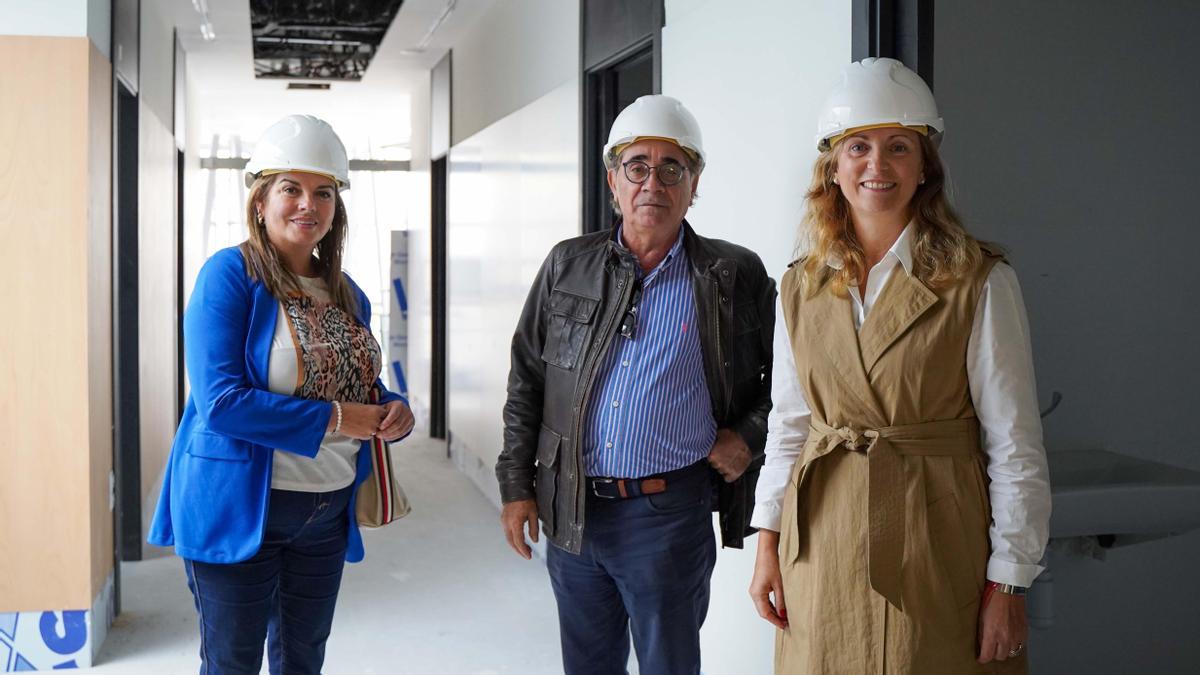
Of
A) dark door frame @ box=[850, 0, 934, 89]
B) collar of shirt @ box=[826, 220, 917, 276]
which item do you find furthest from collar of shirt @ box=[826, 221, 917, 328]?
dark door frame @ box=[850, 0, 934, 89]

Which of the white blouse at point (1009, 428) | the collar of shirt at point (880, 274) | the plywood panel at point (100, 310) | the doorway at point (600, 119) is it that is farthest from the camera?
the doorway at point (600, 119)

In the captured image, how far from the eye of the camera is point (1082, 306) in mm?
2924

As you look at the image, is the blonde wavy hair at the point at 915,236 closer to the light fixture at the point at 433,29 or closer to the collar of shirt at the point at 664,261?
the collar of shirt at the point at 664,261

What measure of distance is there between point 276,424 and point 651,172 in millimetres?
935

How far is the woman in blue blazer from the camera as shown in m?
2.21

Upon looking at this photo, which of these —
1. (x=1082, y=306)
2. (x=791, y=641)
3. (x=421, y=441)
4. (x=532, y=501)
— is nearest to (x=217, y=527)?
(x=532, y=501)

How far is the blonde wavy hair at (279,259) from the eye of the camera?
2281mm

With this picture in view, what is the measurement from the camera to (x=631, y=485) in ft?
7.22

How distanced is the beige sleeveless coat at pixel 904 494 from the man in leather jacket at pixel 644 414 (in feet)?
1.61

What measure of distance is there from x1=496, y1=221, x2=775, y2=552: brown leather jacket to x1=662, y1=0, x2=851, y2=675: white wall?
1.65 ft

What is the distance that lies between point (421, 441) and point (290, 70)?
332 cm

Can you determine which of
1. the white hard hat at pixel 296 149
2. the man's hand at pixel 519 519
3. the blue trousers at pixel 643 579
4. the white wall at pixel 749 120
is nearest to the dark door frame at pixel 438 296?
the white wall at pixel 749 120

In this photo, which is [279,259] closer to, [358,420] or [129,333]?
[358,420]

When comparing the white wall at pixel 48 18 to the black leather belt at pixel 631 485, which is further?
the white wall at pixel 48 18
